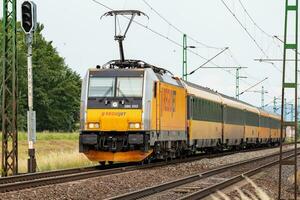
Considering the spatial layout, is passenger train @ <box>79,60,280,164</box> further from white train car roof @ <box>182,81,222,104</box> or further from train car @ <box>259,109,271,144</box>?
train car @ <box>259,109,271,144</box>

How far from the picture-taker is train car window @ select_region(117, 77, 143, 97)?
21.2 metres

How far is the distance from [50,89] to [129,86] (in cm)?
6780

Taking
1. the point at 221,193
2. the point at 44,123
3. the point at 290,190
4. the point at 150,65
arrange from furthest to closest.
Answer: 1. the point at 44,123
2. the point at 150,65
3. the point at 290,190
4. the point at 221,193

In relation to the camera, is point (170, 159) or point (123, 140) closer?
point (123, 140)

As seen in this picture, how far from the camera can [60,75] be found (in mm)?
90188

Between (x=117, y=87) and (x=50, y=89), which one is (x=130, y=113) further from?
(x=50, y=89)

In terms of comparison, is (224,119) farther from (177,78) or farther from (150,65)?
(150,65)

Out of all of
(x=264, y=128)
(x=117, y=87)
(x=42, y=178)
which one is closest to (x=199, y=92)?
(x=117, y=87)

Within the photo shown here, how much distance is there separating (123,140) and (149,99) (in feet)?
5.29

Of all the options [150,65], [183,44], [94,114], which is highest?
[183,44]

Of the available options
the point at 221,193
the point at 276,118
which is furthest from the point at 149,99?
the point at 276,118

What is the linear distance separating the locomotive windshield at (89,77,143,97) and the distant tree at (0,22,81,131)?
58854 mm

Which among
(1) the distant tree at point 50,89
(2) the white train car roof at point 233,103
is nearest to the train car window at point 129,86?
(2) the white train car roof at point 233,103

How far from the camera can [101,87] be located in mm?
21453
